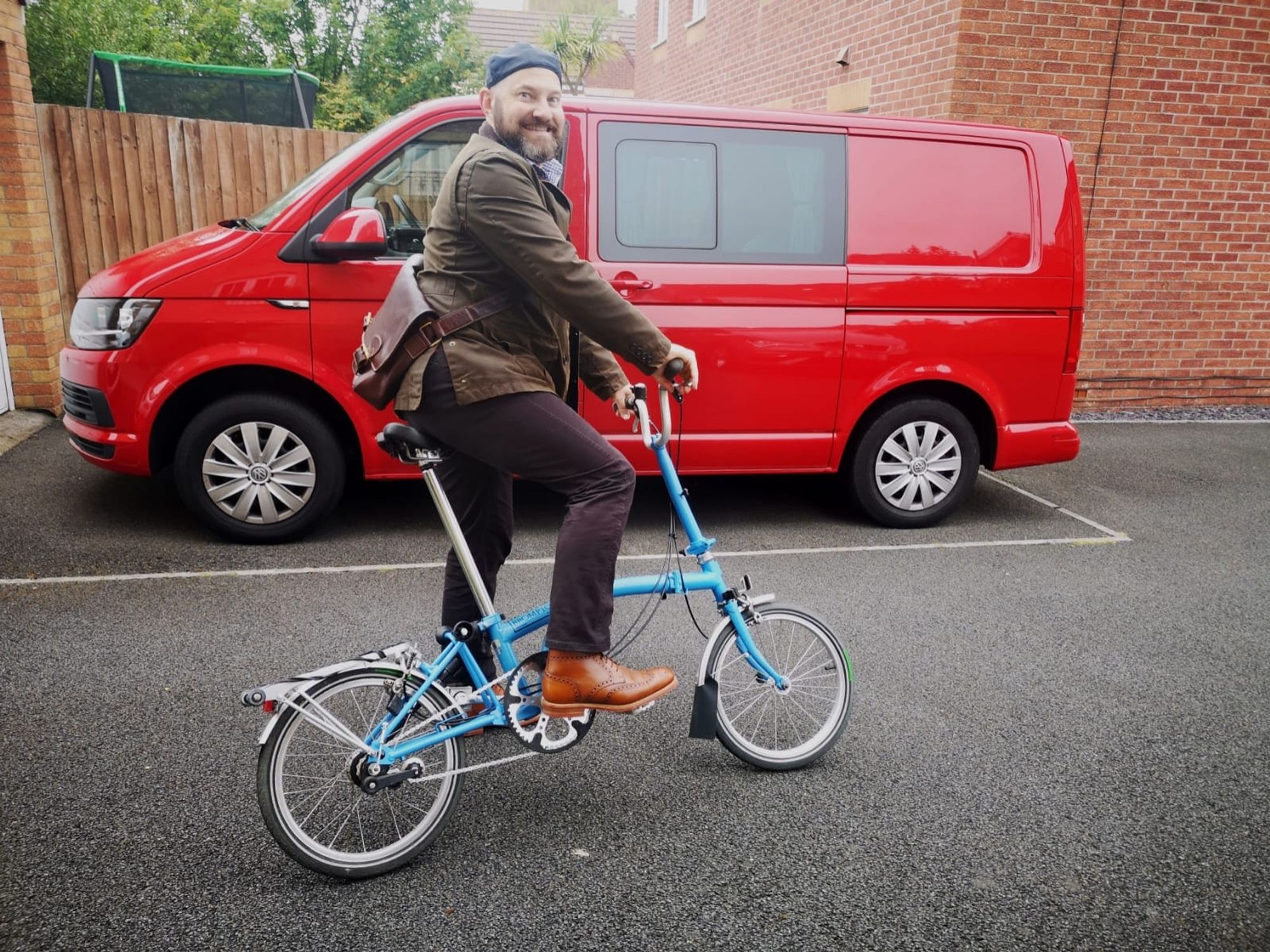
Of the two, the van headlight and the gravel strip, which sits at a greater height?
the van headlight

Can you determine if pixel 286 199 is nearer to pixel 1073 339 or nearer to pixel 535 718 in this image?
pixel 535 718

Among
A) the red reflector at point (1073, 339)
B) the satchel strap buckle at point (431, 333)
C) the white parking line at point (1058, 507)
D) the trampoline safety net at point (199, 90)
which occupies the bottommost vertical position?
the white parking line at point (1058, 507)

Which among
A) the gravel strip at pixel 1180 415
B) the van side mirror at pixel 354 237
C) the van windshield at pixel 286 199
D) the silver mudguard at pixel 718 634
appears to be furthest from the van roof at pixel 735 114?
the gravel strip at pixel 1180 415

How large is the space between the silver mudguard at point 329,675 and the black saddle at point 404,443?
520 millimetres

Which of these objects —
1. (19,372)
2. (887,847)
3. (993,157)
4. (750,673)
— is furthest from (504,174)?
(19,372)

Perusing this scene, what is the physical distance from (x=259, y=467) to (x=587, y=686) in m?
2.97

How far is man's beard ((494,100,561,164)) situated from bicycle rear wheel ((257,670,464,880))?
147cm

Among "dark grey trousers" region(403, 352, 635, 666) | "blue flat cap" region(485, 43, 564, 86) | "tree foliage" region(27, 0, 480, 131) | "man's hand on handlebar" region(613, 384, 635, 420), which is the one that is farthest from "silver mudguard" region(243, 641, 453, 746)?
"tree foliage" region(27, 0, 480, 131)

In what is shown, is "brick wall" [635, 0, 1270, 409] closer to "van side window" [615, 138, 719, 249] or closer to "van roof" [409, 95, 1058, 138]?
"van roof" [409, 95, 1058, 138]

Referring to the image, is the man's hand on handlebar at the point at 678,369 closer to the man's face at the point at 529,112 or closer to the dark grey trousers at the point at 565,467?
the dark grey trousers at the point at 565,467

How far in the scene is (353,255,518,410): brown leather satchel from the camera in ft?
8.93

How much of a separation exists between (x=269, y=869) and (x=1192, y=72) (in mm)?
9623

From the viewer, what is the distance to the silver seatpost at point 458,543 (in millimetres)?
2746

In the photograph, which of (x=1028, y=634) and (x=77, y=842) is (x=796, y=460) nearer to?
(x=1028, y=634)
